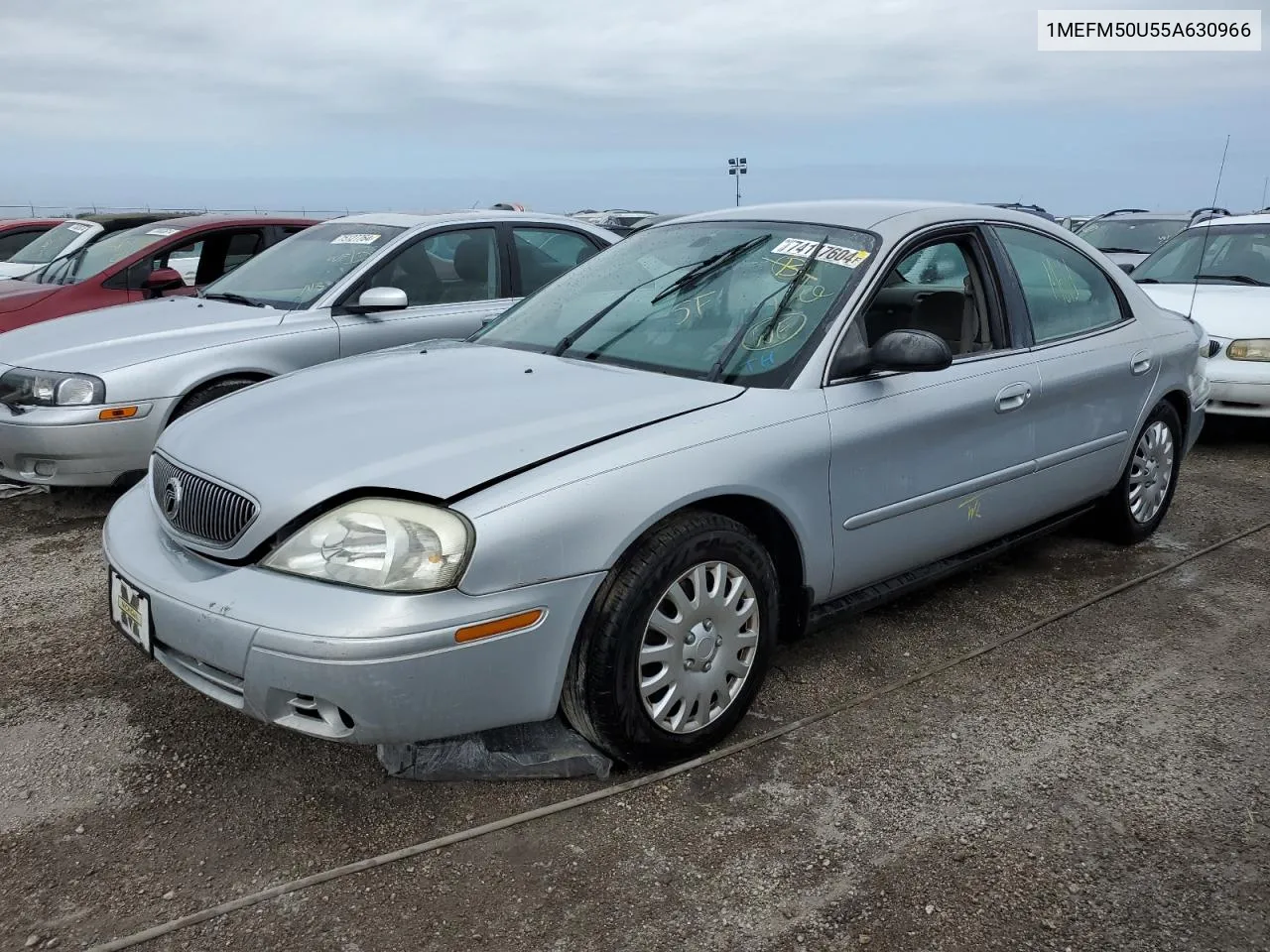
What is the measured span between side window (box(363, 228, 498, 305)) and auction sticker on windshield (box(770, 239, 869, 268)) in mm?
2777

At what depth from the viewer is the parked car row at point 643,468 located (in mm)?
2396

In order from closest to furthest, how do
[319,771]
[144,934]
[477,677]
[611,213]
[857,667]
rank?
1. [144,934]
2. [477,677]
3. [319,771]
4. [857,667]
5. [611,213]

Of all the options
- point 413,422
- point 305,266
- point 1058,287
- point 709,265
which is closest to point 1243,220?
point 1058,287

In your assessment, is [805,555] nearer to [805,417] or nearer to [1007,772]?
[805,417]

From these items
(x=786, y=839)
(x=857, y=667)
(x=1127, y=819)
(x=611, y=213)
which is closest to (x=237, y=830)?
(x=786, y=839)

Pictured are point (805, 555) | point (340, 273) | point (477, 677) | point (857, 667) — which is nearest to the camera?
point (477, 677)

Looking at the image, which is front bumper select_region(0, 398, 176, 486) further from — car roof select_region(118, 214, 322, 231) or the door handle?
the door handle

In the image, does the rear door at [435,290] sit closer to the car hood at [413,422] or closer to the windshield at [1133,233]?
the car hood at [413,422]

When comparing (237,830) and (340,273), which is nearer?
(237,830)

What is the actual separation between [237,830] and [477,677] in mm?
739

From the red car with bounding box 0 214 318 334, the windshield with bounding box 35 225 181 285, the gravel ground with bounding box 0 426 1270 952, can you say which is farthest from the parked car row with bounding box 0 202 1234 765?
the windshield with bounding box 35 225 181 285

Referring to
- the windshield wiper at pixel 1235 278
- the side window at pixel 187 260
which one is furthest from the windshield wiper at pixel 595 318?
the windshield wiper at pixel 1235 278

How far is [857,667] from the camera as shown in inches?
137

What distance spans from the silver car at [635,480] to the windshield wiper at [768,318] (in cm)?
1
